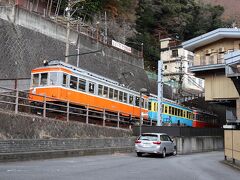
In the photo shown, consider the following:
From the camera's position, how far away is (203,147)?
3381 centimetres

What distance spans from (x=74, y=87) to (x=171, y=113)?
17735mm

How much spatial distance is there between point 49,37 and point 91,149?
63.3ft

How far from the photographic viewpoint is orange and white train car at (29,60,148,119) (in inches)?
928


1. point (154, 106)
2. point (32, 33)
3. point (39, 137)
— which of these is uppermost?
point (32, 33)

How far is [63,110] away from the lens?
76.3ft

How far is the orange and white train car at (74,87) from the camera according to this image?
2358 cm

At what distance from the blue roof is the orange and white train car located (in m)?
12.5

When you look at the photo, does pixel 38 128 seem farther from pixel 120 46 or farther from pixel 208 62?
pixel 120 46

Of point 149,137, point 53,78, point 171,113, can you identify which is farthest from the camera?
point 171,113

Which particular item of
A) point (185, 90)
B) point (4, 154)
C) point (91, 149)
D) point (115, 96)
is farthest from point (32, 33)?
point (185, 90)

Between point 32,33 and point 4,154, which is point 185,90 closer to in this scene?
point 32,33

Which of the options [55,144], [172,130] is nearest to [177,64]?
[172,130]

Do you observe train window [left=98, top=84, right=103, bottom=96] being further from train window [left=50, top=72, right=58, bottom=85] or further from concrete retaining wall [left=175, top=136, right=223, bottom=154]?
concrete retaining wall [left=175, top=136, right=223, bottom=154]

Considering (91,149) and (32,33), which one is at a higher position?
(32,33)
